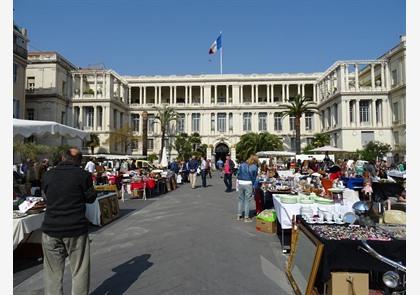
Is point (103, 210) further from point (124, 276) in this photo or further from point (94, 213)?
point (124, 276)

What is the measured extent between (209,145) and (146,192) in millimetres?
44534

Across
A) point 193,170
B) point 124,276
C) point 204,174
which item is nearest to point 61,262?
point 124,276

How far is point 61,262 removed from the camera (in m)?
3.82

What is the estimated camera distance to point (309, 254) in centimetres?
389

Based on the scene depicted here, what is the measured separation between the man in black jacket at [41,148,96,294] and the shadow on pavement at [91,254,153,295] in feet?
2.31

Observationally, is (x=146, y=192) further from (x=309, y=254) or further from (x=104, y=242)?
(x=309, y=254)

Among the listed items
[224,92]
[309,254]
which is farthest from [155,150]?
[309,254]

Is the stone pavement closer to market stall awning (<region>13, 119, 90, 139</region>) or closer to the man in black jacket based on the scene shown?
the man in black jacket

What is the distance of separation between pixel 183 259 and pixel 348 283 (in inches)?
119

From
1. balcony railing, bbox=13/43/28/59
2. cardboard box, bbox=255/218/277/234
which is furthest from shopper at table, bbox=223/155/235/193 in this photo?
balcony railing, bbox=13/43/28/59

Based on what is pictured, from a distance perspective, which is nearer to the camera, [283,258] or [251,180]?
[283,258]

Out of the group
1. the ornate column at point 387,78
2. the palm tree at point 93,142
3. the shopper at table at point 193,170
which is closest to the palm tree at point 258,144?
the ornate column at point 387,78

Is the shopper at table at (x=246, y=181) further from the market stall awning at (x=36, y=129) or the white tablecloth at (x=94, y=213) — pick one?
the market stall awning at (x=36, y=129)
